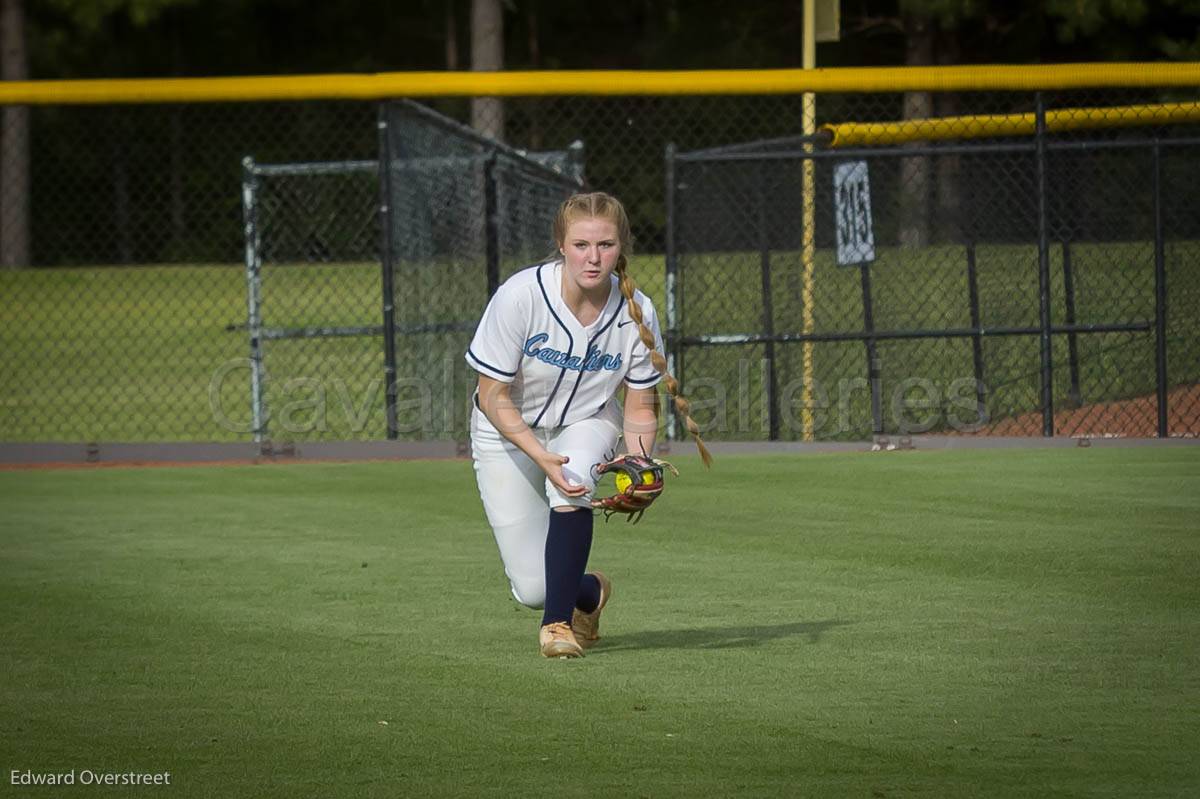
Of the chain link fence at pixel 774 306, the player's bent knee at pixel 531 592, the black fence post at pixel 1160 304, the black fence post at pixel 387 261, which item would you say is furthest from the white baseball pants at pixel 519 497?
the black fence post at pixel 1160 304

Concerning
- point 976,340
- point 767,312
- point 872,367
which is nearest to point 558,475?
point 767,312

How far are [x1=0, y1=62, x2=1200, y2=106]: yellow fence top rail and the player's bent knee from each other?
5520 millimetres

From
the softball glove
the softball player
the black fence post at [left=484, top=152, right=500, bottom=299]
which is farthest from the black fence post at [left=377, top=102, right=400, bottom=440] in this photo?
the softball glove

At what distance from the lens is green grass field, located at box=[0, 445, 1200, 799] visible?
456 cm

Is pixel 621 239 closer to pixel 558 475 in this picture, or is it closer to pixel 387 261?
pixel 558 475

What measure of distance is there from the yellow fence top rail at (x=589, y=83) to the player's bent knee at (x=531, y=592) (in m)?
5.52

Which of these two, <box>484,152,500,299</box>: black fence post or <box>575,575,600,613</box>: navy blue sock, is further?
<box>484,152,500,299</box>: black fence post

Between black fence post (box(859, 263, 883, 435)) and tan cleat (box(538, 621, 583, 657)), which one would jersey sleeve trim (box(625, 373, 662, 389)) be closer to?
tan cleat (box(538, 621, 583, 657))

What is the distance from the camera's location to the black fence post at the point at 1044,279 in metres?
11.4

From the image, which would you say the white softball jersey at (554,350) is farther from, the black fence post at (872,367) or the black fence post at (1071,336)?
the black fence post at (1071,336)

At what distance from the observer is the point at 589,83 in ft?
36.6

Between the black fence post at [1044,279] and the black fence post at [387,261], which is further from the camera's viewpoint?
the black fence post at [1044,279]

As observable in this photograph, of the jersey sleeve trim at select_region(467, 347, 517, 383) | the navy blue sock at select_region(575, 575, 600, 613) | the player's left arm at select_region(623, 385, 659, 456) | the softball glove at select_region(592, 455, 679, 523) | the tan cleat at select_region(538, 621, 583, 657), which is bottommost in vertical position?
the tan cleat at select_region(538, 621, 583, 657)

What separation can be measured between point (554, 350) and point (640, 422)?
0.37m
